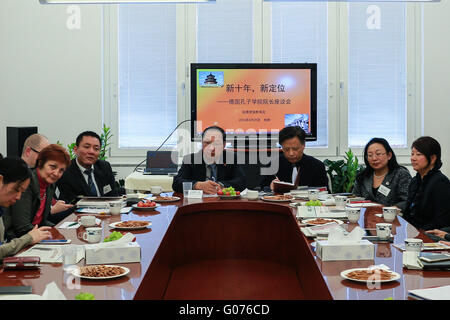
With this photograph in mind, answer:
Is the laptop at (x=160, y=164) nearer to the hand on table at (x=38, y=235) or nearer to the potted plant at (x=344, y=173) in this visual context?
the potted plant at (x=344, y=173)

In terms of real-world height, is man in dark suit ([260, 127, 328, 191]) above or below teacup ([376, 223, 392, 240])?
above

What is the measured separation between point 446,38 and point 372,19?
879 mm

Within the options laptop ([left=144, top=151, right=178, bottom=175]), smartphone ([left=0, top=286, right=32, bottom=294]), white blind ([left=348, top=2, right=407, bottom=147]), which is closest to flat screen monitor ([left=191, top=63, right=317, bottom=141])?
laptop ([left=144, top=151, right=178, bottom=175])

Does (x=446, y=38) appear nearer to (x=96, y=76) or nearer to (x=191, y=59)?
(x=191, y=59)

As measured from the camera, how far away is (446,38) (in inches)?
275

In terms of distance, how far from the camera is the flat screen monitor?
6715 millimetres

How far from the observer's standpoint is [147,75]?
23.2ft

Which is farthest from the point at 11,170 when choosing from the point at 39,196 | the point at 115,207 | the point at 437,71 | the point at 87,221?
the point at 437,71

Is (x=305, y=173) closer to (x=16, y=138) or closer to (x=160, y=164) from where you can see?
(x=160, y=164)

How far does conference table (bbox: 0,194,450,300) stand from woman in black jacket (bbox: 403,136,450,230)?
29cm

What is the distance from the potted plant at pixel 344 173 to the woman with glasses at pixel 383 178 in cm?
191

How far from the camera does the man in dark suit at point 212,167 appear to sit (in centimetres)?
489

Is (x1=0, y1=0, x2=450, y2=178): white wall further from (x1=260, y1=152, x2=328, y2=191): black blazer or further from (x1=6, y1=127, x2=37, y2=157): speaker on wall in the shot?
(x1=260, y1=152, x2=328, y2=191): black blazer
